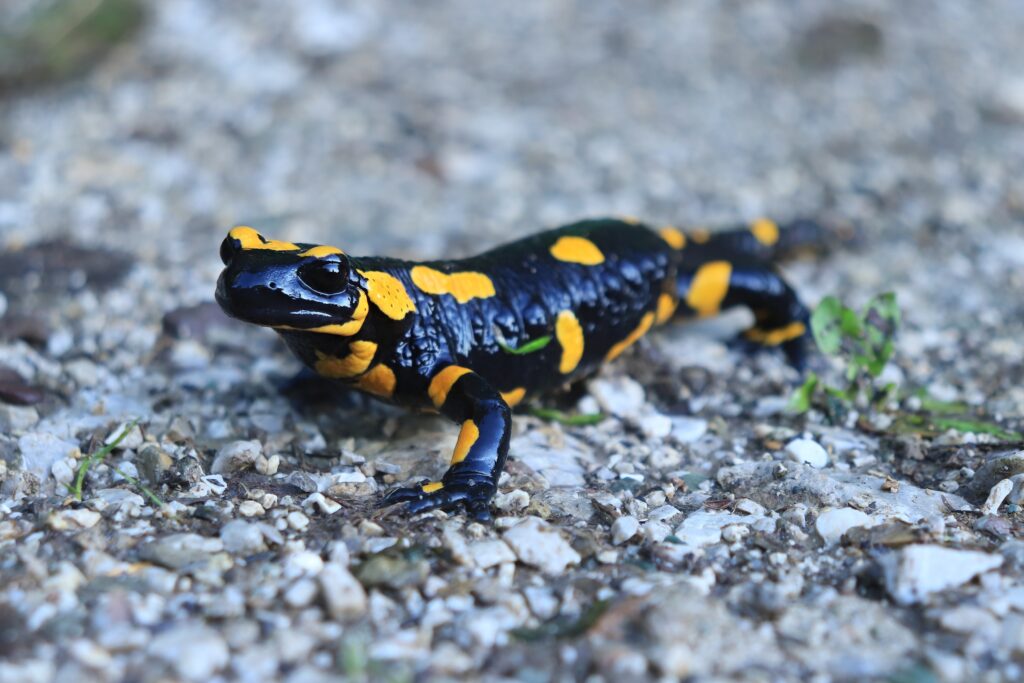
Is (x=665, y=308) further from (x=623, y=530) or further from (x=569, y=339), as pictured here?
(x=623, y=530)

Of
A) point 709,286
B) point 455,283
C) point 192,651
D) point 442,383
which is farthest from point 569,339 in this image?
point 192,651

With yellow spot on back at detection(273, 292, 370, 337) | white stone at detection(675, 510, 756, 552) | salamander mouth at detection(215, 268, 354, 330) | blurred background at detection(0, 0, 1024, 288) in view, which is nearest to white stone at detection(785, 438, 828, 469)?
white stone at detection(675, 510, 756, 552)

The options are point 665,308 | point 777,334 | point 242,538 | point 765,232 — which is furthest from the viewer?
point 765,232

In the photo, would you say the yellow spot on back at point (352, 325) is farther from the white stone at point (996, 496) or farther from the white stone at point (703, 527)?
the white stone at point (996, 496)

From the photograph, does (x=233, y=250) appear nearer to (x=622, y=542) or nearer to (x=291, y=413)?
(x=291, y=413)

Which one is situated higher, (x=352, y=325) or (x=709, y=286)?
(x=352, y=325)

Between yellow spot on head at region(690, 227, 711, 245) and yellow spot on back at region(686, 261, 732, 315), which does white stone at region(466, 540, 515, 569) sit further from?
yellow spot on head at region(690, 227, 711, 245)

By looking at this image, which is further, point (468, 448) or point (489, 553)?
point (468, 448)
